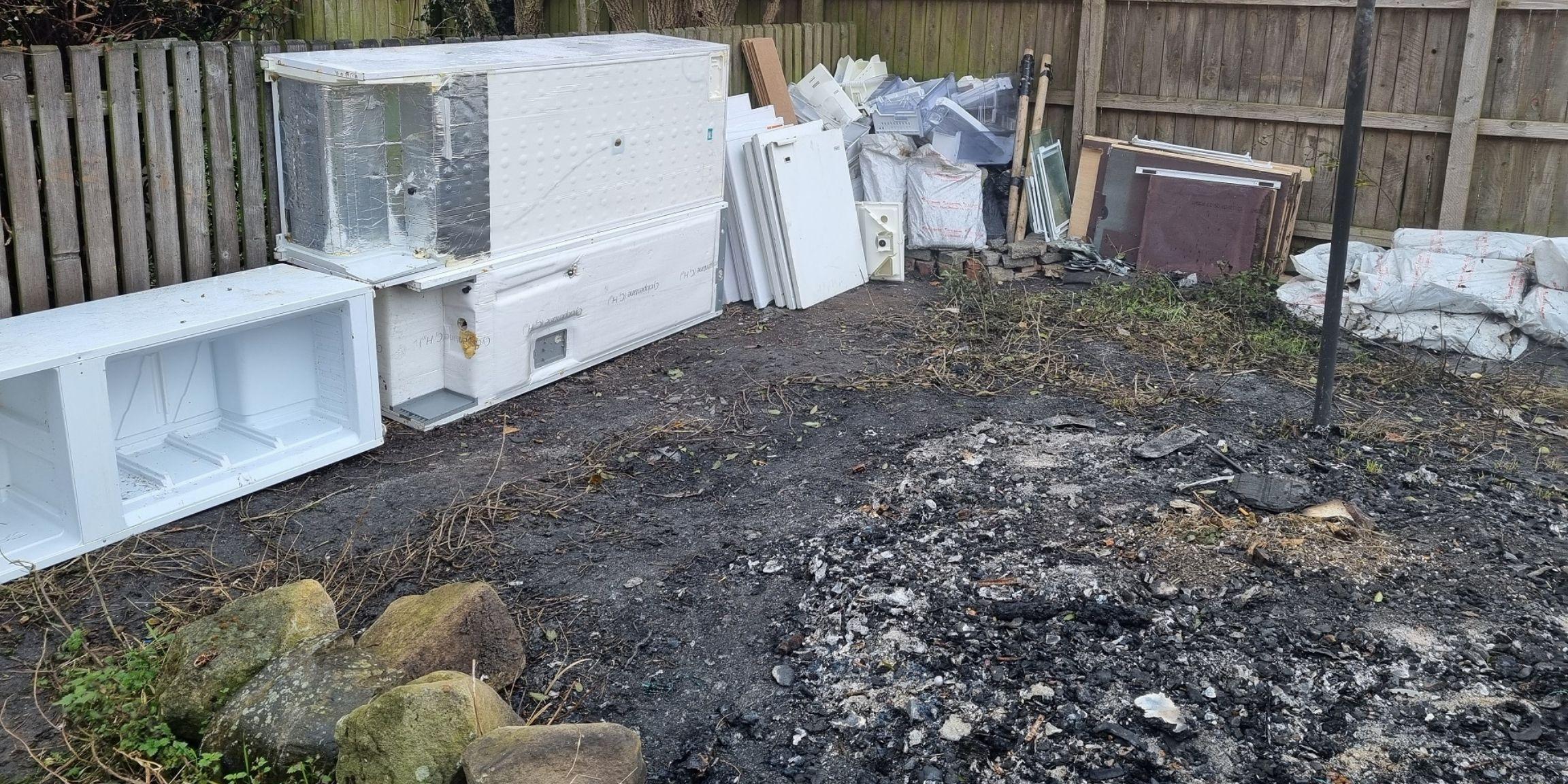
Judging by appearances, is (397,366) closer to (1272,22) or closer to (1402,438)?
(1402,438)

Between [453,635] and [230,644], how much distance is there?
1.85ft

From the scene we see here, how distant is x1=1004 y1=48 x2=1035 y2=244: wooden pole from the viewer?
8273mm

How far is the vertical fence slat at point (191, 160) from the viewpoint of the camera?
4.55 m

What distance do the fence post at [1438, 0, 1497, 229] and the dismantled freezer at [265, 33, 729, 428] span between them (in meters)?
4.50

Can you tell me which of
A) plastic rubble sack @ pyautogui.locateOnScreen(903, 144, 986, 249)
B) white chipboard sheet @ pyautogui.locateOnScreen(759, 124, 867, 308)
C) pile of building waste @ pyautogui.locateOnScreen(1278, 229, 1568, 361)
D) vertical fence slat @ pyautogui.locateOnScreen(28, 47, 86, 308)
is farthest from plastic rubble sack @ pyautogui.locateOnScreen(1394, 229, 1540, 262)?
vertical fence slat @ pyautogui.locateOnScreen(28, 47, 86, 308)

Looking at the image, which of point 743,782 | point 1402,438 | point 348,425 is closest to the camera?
point 743,782

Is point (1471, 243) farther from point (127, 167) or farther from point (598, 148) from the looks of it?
point (127, 167)

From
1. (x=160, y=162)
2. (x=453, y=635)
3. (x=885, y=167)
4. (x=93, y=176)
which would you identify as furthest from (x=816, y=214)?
(x=453, y=635)

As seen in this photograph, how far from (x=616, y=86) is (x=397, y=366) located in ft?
5.38

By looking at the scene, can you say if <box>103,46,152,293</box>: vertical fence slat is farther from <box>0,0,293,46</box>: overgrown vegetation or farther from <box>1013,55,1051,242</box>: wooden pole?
<box>1013,55,1051,242</box>: wooden pole

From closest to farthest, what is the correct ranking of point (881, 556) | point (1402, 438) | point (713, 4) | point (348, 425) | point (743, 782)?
point (743, 782) < point (881, 556) < point (348, 425) < point (1402, 438) < point (713, 4)

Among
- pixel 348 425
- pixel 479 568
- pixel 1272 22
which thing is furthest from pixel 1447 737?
pixel 1272 22

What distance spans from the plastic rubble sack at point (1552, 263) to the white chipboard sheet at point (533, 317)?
14.5ft

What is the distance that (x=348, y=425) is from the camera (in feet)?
15.4
